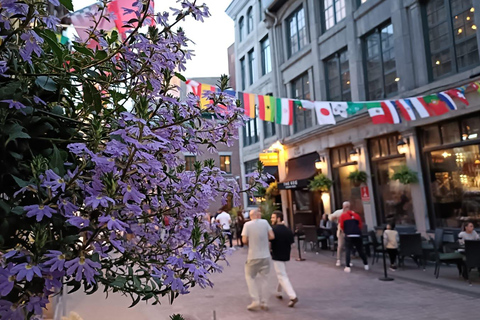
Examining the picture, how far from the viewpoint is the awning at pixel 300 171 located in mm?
20255

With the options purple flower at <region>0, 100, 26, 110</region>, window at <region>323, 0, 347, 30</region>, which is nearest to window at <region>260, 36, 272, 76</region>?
window at <region>323, 0, 347, 30</region>

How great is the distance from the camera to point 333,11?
19000mm

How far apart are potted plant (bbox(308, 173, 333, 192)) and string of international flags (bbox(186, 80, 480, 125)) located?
5154 millimetres

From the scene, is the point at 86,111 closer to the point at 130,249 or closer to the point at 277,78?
the point at 130,249

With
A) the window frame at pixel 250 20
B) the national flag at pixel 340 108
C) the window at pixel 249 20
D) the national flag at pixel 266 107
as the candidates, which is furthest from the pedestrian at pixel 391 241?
the window at pixel 249 20

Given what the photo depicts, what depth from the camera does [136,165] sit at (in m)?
1.24

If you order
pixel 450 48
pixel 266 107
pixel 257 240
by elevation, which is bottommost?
pixel 257 240

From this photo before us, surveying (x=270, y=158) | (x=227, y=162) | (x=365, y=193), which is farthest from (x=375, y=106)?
(x=227, y=162)

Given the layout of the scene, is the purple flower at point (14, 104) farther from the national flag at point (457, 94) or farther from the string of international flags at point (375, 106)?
the national flag at point (457, 94)

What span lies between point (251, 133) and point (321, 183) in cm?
1075

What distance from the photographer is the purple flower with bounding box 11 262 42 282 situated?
106 cm

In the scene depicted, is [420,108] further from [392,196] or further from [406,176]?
[392,196]

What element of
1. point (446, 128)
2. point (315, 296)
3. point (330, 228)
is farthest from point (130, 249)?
point (330, 228)

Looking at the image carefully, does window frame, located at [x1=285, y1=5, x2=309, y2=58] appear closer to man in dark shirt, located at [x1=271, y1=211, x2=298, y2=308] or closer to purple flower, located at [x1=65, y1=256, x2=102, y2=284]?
man in dark shirt, located at [x1=271, y1=211, x2=298, y2=308]
